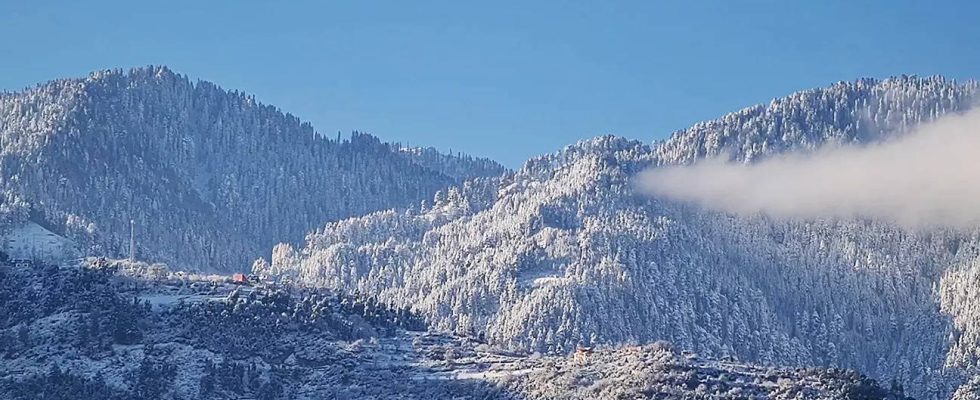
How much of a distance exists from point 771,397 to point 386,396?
38.2 m

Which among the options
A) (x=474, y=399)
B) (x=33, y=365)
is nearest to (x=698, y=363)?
(x=474, y=399)

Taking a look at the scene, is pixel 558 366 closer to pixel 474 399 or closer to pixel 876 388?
pixel 474 399

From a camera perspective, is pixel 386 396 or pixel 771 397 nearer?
pixel 771 397

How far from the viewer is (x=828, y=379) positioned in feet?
604

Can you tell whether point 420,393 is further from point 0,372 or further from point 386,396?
point 0,372

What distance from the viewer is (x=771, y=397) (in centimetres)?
17862

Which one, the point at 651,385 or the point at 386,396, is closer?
the point at 651,385

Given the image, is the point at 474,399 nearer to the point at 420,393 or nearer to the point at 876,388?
the point at 420,393

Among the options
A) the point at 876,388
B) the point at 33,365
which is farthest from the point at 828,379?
the point at 33,365

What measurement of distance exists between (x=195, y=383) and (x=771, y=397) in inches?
2217

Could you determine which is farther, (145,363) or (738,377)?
(145,363)

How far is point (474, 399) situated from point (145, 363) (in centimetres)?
3398

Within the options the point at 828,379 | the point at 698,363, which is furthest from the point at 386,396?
the point at 828,379

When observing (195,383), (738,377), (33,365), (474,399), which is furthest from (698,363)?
(33,365)
